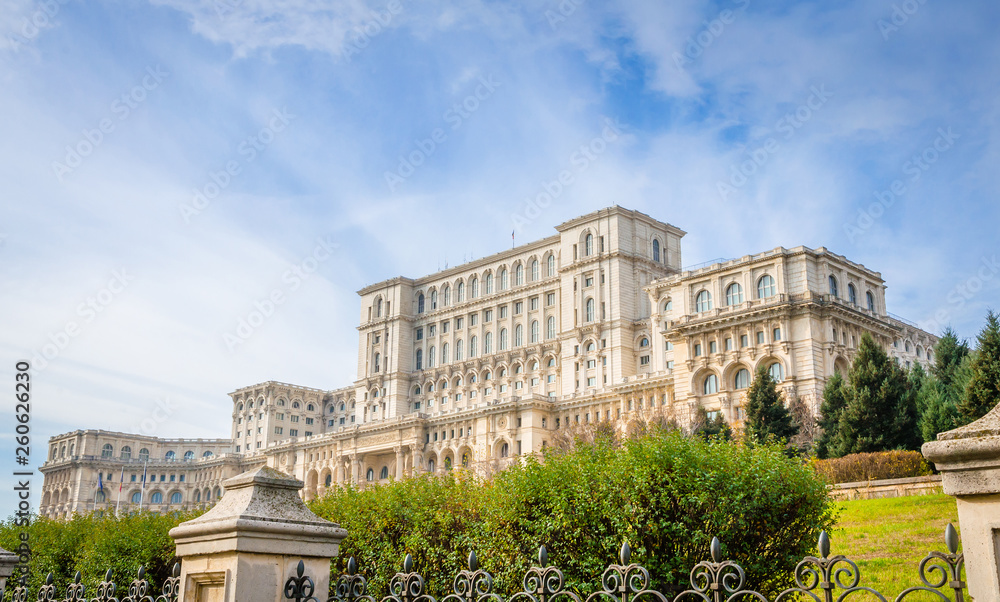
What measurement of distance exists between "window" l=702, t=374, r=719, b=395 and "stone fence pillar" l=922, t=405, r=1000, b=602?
62.5 meters

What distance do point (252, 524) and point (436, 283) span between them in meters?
107

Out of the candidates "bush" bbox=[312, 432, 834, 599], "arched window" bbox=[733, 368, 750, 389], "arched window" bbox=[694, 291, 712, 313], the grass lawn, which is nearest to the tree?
"arched window" bbox=[733, 368, 750, 389]

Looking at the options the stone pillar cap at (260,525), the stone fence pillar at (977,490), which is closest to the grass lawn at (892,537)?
the stone pillar cap at (260,525)

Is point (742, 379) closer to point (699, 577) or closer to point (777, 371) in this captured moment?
point (777, 371)

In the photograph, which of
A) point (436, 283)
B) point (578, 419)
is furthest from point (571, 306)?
point (436, 283)

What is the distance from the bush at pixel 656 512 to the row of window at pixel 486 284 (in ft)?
275

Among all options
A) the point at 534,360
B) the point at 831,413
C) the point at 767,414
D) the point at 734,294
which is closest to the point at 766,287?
the point at 734,294

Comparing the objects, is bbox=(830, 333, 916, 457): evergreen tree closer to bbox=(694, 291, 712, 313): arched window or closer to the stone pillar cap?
bbox=(694, 291, 712, 313): arched window

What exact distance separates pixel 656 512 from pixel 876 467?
2376 centimetres

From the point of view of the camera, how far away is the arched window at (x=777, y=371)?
63094 mm

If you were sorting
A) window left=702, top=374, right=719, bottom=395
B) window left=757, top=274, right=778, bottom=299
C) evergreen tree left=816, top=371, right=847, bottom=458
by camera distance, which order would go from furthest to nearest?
window left=702, top=374, right=719, bottom=395 → window left=757, top=274, right=778, bottom=299 → evergreen tree left=816, top=371, right=847, bottom=458

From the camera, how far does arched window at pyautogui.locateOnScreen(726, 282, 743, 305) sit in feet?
221

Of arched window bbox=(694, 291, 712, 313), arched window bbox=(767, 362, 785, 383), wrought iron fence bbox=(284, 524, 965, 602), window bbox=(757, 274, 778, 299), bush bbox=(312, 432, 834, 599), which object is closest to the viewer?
wrought iron fence bbox=(284, 524, 965, 602)

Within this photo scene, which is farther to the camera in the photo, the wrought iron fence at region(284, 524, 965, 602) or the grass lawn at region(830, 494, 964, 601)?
the grass lawn at region(830, 494, 964, 601)
